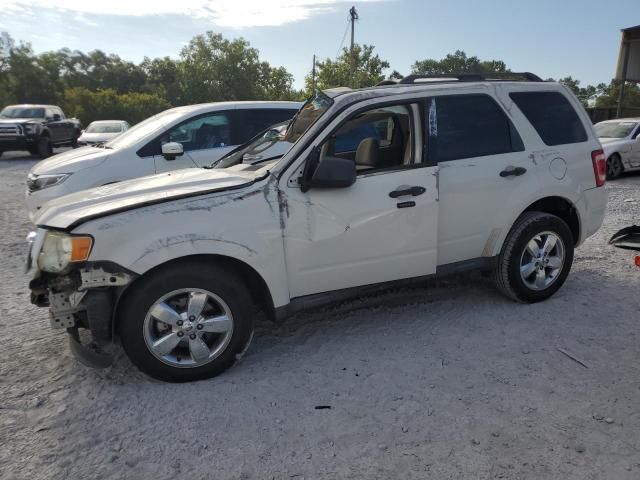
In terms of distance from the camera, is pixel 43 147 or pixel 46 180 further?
pixel 43 147

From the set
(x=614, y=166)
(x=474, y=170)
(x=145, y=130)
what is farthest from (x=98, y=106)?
(x=474, y=170)

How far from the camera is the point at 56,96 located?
171 ft

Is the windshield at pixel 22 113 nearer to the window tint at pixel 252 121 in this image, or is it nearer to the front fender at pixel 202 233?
the window tint at pixel 252 121

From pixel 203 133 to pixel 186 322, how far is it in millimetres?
4334

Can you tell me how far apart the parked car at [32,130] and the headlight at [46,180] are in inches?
496

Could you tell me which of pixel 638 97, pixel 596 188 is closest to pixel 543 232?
pixel 596 188

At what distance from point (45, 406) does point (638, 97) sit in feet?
212

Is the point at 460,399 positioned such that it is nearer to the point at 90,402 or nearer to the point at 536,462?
the point at 536,462

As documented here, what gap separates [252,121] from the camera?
23.9ft

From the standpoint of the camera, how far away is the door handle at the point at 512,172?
415 centimetres

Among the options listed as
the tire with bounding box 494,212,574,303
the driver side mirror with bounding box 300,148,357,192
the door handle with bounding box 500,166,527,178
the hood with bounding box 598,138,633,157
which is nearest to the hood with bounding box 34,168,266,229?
the driver side mirror with bounding box 300,148,357,192

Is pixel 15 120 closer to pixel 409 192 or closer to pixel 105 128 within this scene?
pixel 105 128

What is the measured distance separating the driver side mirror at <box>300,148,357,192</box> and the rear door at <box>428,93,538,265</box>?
809 millimetres

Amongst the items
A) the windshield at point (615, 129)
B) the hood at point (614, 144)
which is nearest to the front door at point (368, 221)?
the hood at point (614, 144)
